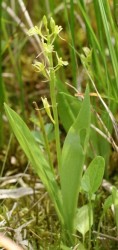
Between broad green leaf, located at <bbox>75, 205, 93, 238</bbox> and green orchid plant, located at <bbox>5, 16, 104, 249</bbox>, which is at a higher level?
green orchid plant, located at <bbox>5, 16, 104, 249</bbox>

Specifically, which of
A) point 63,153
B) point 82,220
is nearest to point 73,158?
point 63,153

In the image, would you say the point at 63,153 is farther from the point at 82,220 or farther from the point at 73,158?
the point at 82,220

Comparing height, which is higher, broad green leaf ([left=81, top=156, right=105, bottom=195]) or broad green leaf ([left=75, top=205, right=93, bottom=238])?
broad green leaf ([left=81, top=156, right=105, bottom=195])

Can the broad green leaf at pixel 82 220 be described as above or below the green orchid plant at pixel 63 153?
below
